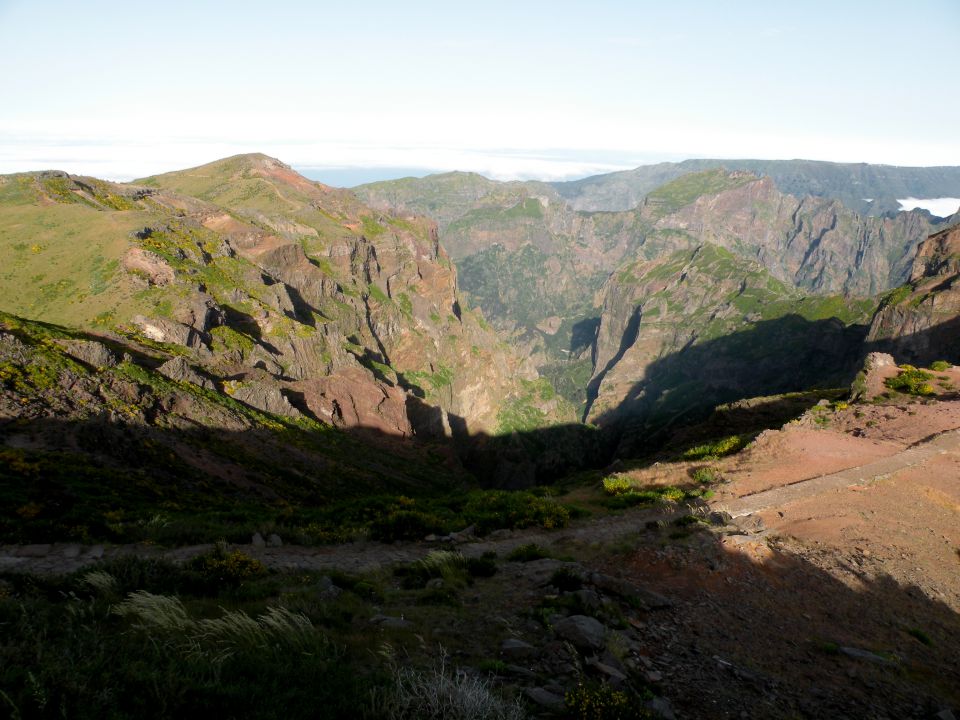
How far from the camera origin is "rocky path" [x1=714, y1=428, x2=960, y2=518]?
25.3 meters

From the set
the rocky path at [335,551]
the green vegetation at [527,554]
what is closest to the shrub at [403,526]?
the rocky path at [335,551]

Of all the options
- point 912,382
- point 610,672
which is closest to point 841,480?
point 912,382

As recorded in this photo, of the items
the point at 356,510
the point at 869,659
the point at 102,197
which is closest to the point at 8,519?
the point at 356,510

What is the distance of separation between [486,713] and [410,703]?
3.78 feet

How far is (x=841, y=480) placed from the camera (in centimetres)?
2708

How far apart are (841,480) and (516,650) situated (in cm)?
2337

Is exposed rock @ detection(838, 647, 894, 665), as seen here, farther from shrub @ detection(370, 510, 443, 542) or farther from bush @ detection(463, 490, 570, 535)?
shrub @ detection(370, 510, 443, 542)

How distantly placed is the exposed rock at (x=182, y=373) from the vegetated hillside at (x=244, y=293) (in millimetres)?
3924

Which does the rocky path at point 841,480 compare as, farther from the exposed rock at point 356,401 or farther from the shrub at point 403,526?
the exposed rock at point 356,401

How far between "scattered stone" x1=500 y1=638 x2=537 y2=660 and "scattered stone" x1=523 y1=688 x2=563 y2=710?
1466mm

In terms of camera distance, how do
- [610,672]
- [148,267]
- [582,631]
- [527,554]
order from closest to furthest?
[610,672] < [582,631] < [527,554] < [148,267]

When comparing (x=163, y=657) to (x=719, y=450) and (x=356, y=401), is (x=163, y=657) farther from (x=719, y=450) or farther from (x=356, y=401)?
(x=356, y=401)

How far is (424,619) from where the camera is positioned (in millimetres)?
13039

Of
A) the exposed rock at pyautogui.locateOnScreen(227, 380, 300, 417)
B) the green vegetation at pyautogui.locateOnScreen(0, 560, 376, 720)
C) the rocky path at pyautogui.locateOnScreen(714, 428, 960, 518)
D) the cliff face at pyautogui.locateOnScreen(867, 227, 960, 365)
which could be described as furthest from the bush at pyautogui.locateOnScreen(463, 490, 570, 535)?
the cliff face at pyautogui.locateOnScreen(867, 227, 960, 365)
